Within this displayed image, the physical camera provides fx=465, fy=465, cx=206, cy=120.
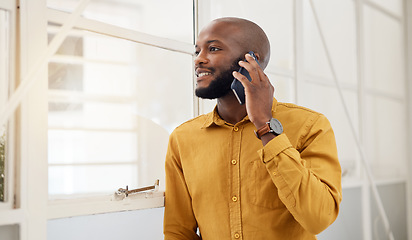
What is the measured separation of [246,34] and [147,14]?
509 millimetres

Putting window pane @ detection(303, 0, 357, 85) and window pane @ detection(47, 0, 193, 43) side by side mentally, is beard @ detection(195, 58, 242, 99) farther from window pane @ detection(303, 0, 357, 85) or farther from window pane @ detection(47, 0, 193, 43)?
window pane @ detection(303, 0, 357, 85)

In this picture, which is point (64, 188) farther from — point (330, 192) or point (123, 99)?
point (330, 192)

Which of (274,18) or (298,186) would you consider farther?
(274,18)

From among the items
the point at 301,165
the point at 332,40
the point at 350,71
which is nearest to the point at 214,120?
the point at 301,165

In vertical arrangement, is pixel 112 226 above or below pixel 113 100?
below

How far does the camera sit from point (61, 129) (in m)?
1.56

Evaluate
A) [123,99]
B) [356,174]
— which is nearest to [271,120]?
[123,99]

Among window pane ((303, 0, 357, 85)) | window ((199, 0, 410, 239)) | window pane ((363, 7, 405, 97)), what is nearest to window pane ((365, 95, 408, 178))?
window ((199, 0, 410, 239))

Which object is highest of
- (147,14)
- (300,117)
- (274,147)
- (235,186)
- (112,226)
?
(147,14)

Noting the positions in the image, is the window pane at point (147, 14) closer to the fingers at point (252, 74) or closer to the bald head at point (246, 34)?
the bald head at point (246, 34)

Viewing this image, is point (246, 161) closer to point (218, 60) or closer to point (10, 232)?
point (218, 60)

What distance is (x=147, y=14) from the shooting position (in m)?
1.88

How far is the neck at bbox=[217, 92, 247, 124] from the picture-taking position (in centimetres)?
161

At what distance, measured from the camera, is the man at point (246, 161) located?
1.34 m
